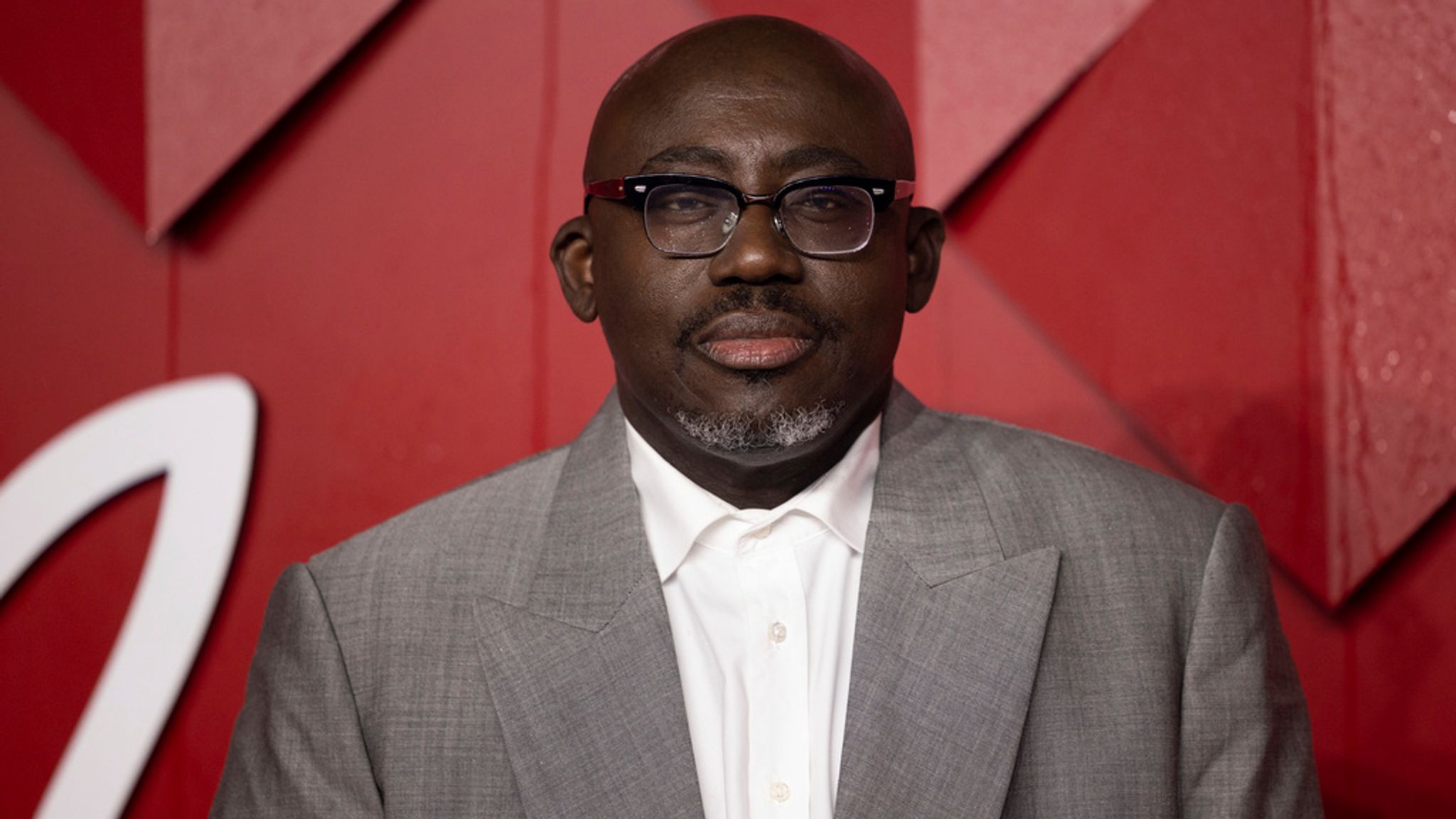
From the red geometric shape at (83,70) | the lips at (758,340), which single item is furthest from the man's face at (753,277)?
the red geometric shape at (83,70)

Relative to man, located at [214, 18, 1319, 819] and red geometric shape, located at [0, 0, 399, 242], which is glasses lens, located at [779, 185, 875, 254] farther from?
red geometric shape, located at [0, 0, 399, 242]

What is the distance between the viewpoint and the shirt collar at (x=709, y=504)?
1.33 meters

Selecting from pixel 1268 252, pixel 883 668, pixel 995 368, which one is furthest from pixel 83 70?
pixel 1268 252

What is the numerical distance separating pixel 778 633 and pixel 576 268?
1.43 feet

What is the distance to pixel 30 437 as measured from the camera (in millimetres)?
1977

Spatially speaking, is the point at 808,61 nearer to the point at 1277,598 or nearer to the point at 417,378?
the point at 417,378

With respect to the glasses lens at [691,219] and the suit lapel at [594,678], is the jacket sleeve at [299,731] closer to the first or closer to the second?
the suit lapel at [594,678]

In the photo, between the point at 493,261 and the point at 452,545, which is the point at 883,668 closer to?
the point at 452,545

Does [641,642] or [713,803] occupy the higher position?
[641,642]

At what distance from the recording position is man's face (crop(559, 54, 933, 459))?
1.21m

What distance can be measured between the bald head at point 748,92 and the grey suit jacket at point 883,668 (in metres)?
0.33

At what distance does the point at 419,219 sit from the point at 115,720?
2.79 ft

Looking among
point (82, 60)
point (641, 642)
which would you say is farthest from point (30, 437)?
point (641, 642)

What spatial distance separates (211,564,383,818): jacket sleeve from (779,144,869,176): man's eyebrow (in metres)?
0.65
